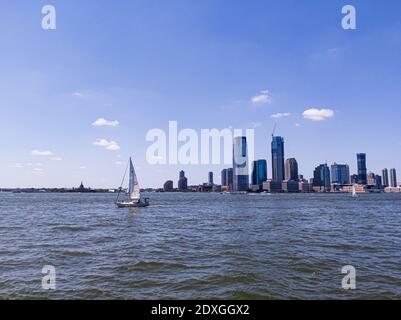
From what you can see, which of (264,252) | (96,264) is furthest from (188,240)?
(96,264)

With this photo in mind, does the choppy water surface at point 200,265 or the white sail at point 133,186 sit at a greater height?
the white sail at point 133,186

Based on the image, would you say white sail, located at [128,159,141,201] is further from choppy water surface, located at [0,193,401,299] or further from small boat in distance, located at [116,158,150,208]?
choppy water surface, located at [0,193,401,299]

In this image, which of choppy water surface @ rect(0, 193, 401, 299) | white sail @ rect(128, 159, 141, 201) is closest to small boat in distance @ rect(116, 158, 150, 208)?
white sail @ rect(128, 159, 141, 201)

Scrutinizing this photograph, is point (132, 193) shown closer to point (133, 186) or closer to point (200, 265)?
point (133, 186)

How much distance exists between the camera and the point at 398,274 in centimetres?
2062

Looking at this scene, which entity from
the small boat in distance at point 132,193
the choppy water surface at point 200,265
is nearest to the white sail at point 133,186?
the small boat in distance at point 132,193

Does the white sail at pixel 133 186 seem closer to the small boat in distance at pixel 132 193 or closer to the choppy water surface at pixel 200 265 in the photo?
the small boat in distance at pixel 132 193

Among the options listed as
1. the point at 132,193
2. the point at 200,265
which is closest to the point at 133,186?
the point at 132,193

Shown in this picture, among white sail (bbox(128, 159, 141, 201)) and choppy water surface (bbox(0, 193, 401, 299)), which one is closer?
choppy water surface (bbox(0, 193, 401, 299))

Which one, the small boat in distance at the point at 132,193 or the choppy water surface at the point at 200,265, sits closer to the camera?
the choppy water surface at the point at 200,265
